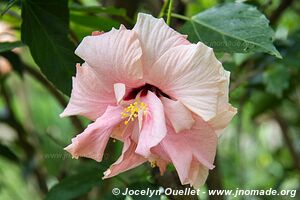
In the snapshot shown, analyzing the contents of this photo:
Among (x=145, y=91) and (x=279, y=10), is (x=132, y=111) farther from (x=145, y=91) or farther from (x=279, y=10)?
(x=279, y=10)

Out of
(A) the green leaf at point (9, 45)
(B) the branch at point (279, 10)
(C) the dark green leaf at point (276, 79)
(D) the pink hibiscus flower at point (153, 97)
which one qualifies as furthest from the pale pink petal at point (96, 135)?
(B) the branch at point (279, 10)

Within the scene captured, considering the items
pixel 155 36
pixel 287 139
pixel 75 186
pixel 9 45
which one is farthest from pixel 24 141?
pixel 155 36

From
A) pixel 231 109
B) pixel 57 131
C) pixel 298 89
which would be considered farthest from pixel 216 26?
pixel 57 131

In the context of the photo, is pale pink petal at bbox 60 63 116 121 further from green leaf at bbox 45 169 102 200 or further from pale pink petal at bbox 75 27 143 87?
green leaf at bbox 45 169 102 200

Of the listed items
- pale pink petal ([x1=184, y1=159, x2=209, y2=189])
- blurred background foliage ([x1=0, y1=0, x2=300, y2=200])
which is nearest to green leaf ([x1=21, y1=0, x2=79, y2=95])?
blurred background foliage ([x1=0, y1=0, x2=300, y2=200])

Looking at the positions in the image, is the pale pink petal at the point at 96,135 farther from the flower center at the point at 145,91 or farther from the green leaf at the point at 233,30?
the green leaf at the point at 233,30

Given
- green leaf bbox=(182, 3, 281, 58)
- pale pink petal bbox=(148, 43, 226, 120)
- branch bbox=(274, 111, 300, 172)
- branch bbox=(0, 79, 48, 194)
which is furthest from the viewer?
branch bbox=(274, 111, 300, 172)
